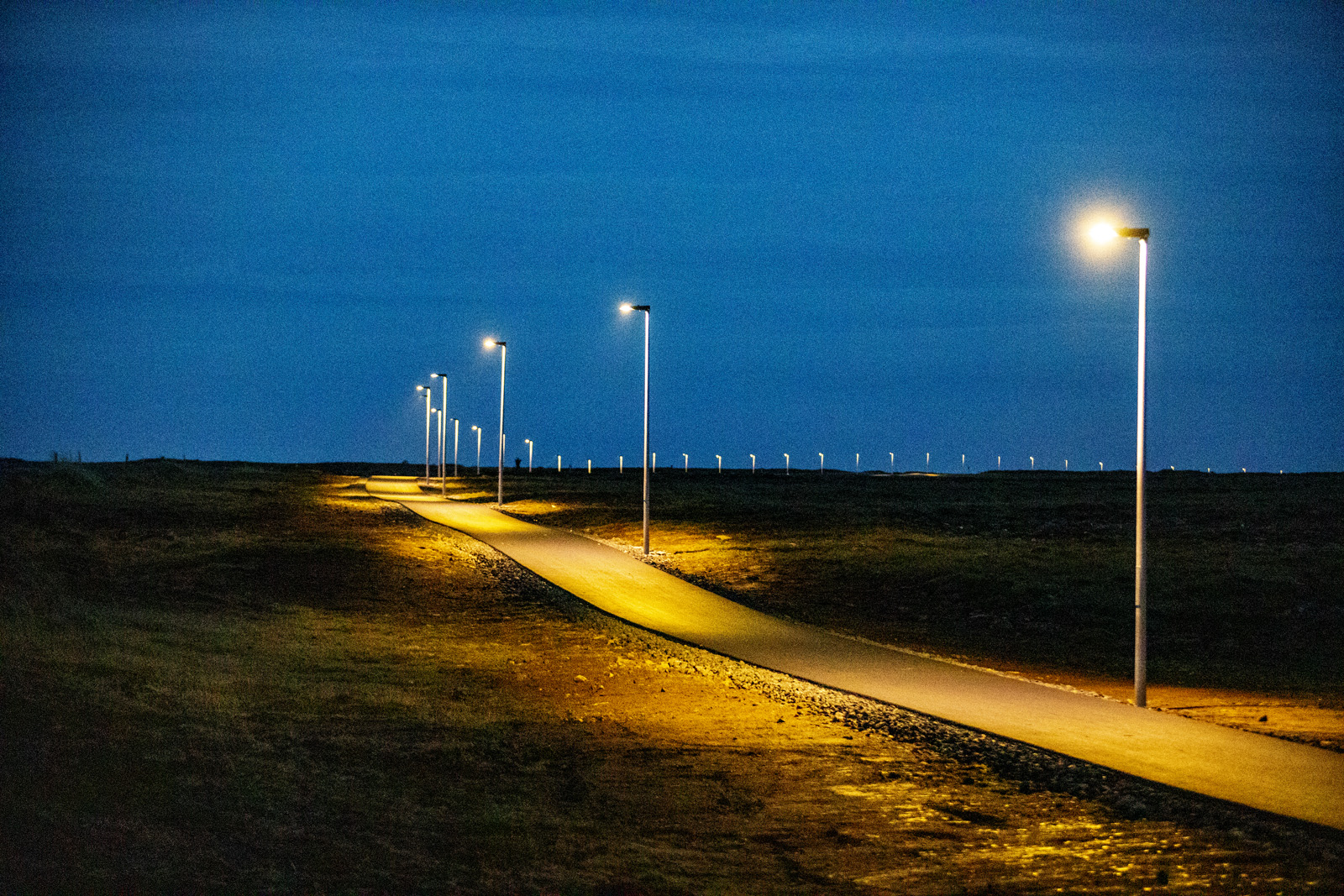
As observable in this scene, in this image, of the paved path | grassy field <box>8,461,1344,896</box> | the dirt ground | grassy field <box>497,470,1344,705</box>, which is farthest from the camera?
grassy field <box>497,470,1344,705</box>

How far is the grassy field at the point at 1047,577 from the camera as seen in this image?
62.8 feet

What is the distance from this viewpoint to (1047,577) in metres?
26.1

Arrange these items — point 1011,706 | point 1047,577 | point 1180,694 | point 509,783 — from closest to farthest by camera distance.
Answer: point 509,783, point 1011,706, point 1180,694, point 1047,577

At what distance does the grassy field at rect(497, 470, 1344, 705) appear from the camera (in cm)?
1914

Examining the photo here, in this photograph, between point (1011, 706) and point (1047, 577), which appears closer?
point (1011, 706)

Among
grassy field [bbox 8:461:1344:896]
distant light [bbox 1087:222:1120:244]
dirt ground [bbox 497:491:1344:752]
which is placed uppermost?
distant light [bbox 1087:222:1120:244]

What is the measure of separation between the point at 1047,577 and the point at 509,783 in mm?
19105

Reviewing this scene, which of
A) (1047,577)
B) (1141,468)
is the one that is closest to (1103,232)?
(1141,468)

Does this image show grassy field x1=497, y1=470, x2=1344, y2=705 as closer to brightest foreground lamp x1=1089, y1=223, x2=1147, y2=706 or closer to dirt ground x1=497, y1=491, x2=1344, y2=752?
dirt ground x1=497, y1=491, x2=1344, y2=752

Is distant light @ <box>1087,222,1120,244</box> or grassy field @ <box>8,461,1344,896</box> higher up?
distant light @ <box>1087,222,1120,244</box>

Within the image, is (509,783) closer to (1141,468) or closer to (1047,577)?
(1141,468)

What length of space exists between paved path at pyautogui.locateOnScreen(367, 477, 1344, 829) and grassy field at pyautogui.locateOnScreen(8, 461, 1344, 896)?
1.77 feet

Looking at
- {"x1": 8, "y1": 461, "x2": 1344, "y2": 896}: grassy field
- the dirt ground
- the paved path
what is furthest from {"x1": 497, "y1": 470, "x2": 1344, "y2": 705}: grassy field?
{"x1": 8, "y1": 461, "x2": 1344, "y2": 896}: grassy field

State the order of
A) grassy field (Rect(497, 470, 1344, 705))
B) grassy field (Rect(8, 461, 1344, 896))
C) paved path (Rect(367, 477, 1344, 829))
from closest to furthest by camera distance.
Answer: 1. grassy field (Rect(8, 461, 1344, 896))
2. paved path (Rect(367, 477, 1344, 829))
3. grassy field (Rect(497, 470, 1344, 705))
